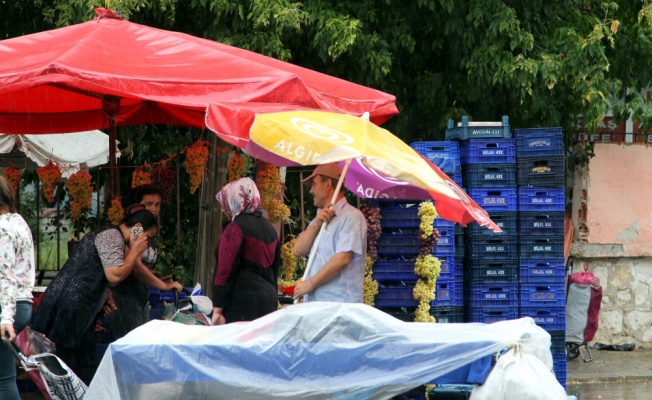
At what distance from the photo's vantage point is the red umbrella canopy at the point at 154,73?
609 cm

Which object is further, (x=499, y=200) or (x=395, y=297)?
(x=499, y=200)

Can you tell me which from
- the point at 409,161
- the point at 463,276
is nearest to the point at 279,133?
the point at 409,161

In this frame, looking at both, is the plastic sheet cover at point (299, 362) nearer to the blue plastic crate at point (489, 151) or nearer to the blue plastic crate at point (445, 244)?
the blue plastic crate at point (445, 244)

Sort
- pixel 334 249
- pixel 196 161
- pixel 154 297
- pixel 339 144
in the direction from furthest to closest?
1. pixel 196 161
2. pixel 154 297
3. pixel 334 249
4. pixel 339 144

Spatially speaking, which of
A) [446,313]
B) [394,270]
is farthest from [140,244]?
[446,313]

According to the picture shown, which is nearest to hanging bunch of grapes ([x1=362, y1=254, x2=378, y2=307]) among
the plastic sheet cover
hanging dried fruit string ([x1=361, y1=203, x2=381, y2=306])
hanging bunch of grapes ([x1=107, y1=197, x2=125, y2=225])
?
hanging dried fruit string ([x1=361, y1=203, x2=381, y2=306])

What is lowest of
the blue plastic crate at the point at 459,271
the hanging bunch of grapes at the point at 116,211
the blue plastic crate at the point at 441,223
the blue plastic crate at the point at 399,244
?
the blue plastic crate at the point at 459,271

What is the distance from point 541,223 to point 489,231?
0.49 meters

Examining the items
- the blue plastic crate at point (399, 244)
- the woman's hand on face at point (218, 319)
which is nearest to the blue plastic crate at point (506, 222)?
the blue plastic crate at point (399, 244)

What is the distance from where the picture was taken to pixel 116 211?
299 inches

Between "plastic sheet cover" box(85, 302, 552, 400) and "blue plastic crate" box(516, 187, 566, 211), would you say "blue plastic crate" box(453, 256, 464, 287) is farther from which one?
"plastic sheet cover" box(85, 302, 552, 400)

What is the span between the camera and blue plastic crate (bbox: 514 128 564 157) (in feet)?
27.4

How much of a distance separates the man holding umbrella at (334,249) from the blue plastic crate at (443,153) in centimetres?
176

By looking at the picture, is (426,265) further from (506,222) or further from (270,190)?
(270,190)
